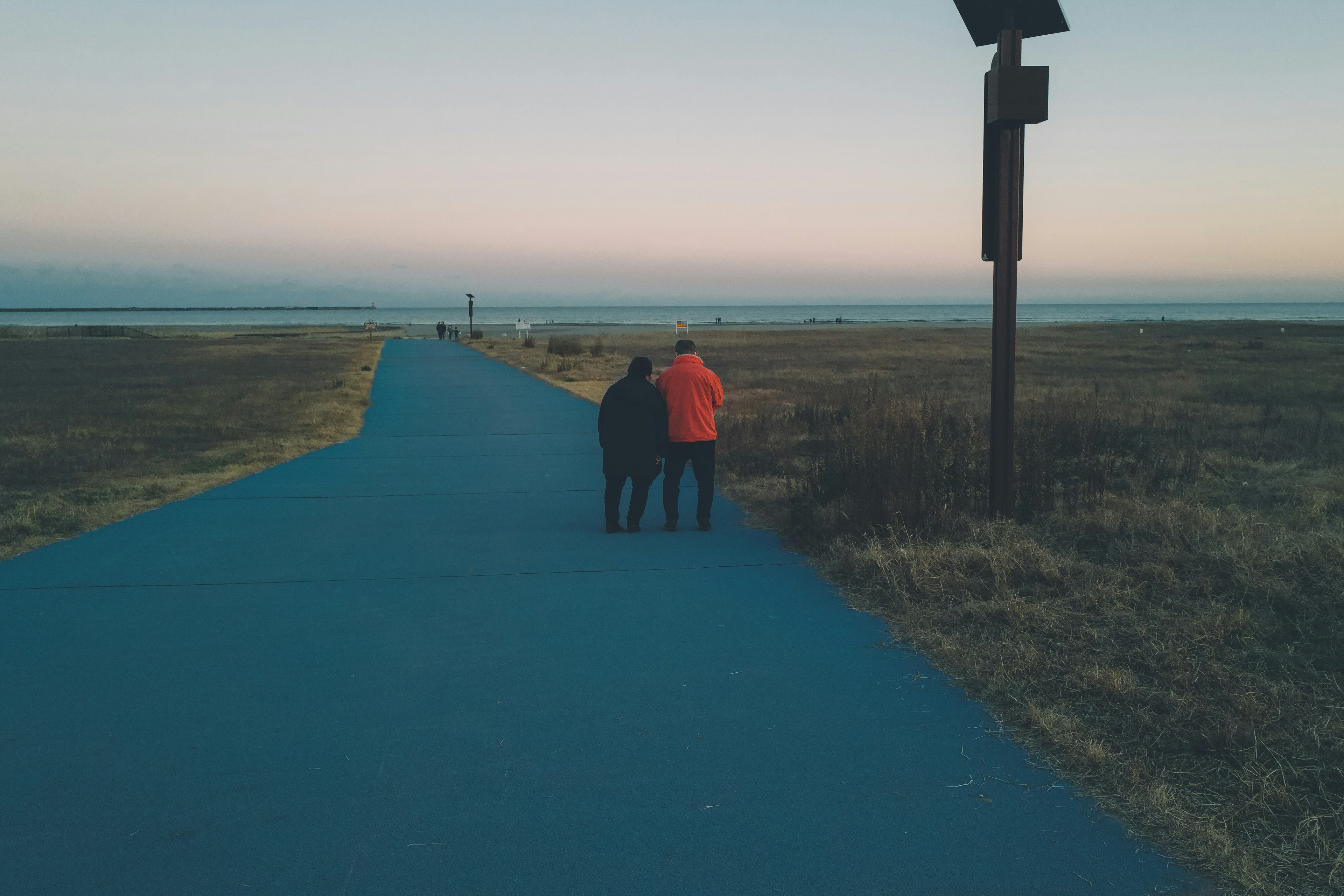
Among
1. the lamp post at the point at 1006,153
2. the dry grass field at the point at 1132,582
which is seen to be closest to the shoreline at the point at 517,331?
the dry grass field at the point at 1132,582

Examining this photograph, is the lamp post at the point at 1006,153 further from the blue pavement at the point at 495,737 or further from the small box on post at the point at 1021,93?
the blue pavement at the point at 495,737

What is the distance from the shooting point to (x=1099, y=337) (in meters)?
59.9

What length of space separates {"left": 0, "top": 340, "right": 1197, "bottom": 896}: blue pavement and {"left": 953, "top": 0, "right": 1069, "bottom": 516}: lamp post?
6.61 ft

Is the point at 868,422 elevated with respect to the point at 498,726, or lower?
elevated

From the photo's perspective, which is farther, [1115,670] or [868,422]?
[868,422]

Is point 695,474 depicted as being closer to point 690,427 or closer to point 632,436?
point 690,427

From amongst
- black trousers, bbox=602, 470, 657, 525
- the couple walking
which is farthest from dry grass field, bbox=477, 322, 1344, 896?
black trousers, bbox=602, 470, 657, 525

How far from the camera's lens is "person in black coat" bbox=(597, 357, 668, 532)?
8188 mm

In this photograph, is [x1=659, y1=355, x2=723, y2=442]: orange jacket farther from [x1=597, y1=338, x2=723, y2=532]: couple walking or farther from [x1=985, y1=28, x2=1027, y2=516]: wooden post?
[x1=985, y1=28, x2=1027, y2=516]: wooden post

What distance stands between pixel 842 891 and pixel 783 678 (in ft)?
6.09

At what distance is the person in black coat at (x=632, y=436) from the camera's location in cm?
819

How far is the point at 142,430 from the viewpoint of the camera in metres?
16.8

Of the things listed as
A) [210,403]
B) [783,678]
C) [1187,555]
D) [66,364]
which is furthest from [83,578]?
[66,364]

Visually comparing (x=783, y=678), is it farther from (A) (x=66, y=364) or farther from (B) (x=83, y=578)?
(A) (x=66, y=364)
